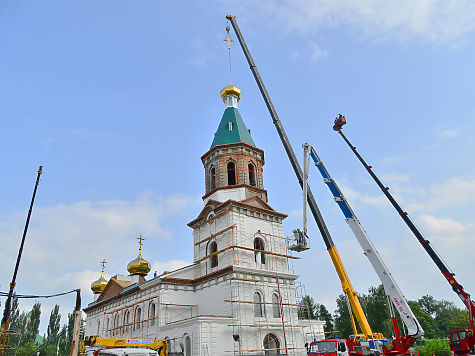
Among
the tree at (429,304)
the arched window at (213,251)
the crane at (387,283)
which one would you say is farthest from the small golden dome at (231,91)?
the tree at (429,304)

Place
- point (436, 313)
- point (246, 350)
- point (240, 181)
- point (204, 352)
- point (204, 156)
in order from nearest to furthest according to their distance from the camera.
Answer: point (204, 352)
point (246, 350)
point (240, 181)
point (204, 156)
point (436, 313)

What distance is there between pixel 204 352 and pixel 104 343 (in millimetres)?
6906

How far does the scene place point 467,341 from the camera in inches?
620

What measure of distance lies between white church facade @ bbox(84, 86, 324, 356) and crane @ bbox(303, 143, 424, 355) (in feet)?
30.6

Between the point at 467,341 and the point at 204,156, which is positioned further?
the point at 204,156

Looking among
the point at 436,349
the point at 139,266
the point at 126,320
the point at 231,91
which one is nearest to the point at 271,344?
the point at 126,320

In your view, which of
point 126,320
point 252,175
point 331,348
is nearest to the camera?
point 331,348

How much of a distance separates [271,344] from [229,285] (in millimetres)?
4853

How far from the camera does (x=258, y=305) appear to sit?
24.9 meters

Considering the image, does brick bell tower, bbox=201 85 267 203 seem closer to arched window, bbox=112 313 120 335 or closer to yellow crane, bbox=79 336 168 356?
yellow crane, bbox=79 336 168 356

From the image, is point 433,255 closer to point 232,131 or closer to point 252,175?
point 252,175

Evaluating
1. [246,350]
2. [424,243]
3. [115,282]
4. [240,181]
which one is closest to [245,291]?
[246,350]

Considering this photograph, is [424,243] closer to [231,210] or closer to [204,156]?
[231,210]

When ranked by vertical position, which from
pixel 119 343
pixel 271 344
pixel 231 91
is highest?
pixel 231 91
